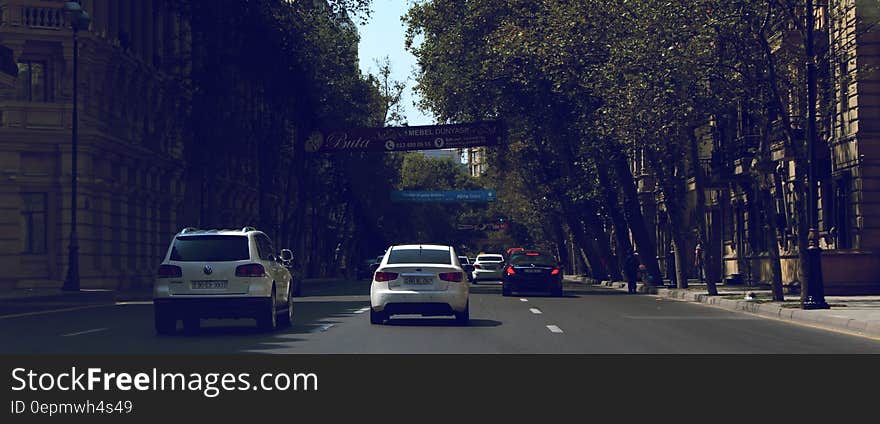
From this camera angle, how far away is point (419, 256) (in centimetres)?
2456

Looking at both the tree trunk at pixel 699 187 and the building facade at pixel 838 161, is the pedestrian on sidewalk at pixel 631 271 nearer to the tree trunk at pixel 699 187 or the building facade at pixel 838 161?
the building facade at pixel 838 161

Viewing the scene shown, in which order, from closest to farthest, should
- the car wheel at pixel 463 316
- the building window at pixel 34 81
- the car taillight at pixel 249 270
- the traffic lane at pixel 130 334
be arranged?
the traffic lane at pixel 130 334 → the car taillight at pixel 249 270 → the car wheel at pixel 463 316 → the building window at pixel 34 81

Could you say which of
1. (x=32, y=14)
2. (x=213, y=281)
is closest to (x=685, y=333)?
(x=213, y=281)

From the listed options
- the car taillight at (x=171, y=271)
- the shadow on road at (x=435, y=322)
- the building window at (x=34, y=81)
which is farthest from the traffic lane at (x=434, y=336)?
the building window at (x=34, y=81)

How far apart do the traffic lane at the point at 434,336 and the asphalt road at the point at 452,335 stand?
0.6 inches

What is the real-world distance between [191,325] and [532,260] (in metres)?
20.6

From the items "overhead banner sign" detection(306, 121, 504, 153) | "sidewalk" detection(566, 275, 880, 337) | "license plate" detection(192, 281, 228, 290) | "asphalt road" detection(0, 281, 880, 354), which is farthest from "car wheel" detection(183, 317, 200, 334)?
"overhead banner sign" detection(306, 121, 504, 153)

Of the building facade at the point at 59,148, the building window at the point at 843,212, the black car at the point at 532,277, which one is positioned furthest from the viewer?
the building facade at the point at 59,148

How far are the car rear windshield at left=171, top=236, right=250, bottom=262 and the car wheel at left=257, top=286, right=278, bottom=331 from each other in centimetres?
89

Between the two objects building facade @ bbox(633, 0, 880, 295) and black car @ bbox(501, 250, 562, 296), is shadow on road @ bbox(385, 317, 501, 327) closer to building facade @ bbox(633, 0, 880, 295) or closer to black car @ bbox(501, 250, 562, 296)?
building facade @ bbox(633, 0, 880, 295)

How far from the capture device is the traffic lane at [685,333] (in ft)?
58.8

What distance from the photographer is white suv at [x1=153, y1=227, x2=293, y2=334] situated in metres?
21.0

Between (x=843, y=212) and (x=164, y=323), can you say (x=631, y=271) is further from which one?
(x=164, y=323)

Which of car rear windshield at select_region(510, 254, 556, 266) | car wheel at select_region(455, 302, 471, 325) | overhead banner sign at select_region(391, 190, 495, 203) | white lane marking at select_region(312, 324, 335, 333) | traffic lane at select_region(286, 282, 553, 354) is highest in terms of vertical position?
overhead banner sign at select_region(391, 190, 495, 203)
